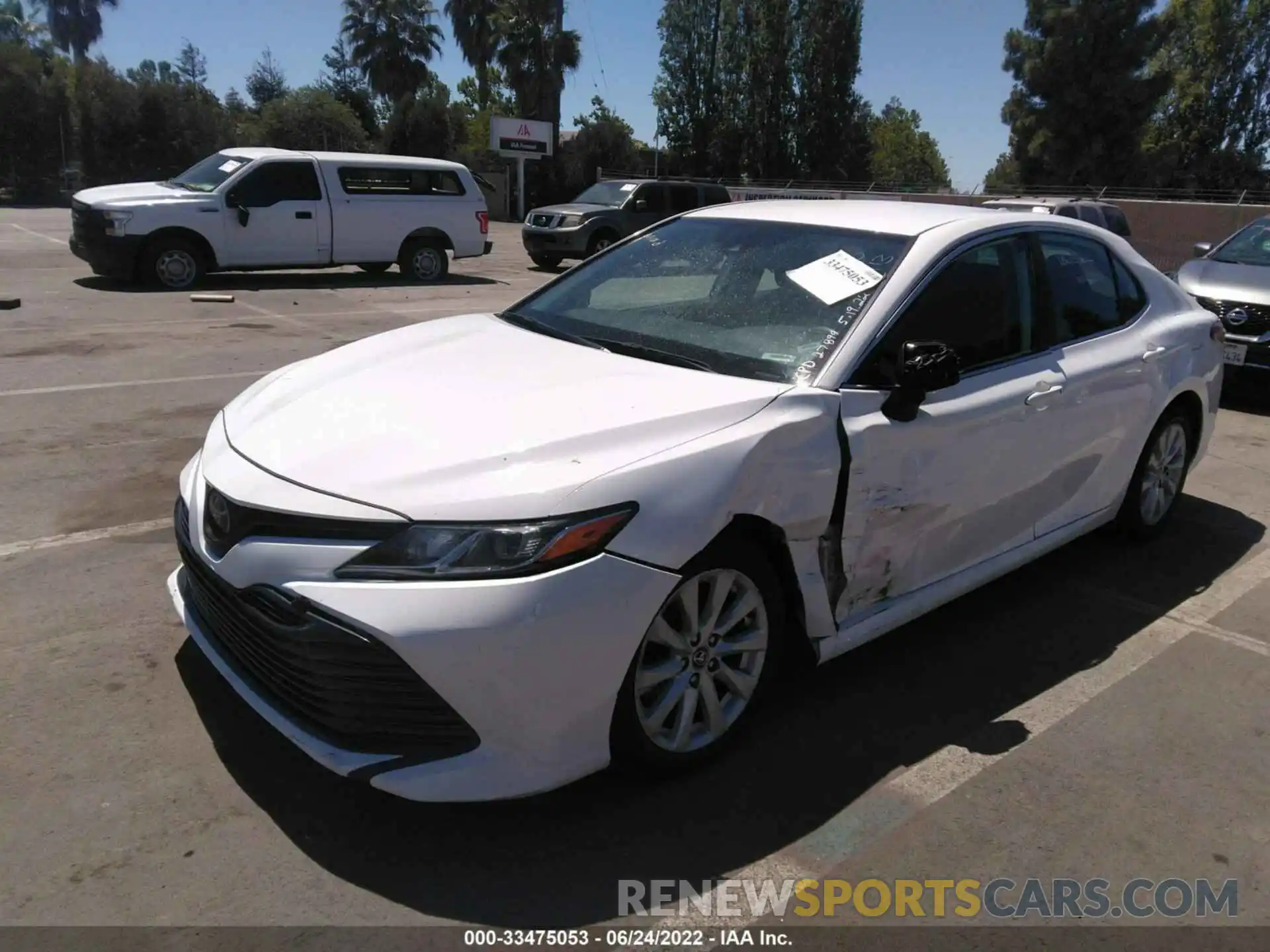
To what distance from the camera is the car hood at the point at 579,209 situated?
1892 centimetres

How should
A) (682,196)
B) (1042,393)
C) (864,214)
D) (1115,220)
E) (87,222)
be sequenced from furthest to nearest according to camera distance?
(682,196), (1115,220), (87,222), (864,214), (1042,393)

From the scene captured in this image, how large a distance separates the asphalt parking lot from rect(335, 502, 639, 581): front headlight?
0.78m

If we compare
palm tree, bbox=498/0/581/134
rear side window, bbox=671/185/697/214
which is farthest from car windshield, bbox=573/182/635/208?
palm tree, bbox=498/0/581/134

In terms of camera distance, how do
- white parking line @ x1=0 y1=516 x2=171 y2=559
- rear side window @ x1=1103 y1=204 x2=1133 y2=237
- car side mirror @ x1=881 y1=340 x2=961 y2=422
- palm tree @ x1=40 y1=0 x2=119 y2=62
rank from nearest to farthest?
1. car side mirror @ x1=881 y1=340 x2=961 y2=422
2. white parking line @ x1=0 y1=516 x2=171 y2=559
3. rear side window @ x1=1103 y1=204 x2=1133 y2=237
4. palm tree @ x1=40 y1=0 x2=119 y2=62

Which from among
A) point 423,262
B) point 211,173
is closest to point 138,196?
point 211,173

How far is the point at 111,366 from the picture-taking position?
8469 mm

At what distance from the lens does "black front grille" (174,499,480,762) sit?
2555 millimetres

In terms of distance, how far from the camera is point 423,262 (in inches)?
625

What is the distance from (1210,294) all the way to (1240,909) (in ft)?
24.7

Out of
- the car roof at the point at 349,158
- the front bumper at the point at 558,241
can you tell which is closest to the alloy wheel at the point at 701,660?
the car roof at the point at 349,158

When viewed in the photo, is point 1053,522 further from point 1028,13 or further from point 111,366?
point 1028,13

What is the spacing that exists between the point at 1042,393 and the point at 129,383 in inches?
262

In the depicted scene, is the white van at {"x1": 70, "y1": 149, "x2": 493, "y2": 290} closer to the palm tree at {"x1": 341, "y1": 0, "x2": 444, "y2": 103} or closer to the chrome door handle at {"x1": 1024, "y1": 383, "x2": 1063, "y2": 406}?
the chrome door handle at {"x1": 1024, "y1": 383, "x2": 1063, "y2": 406}

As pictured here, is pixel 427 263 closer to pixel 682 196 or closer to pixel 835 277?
pixel 682 196
